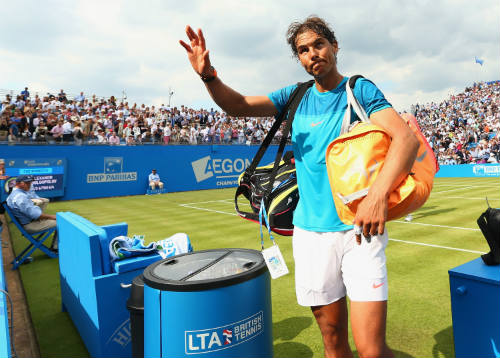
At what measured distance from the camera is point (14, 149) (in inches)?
629

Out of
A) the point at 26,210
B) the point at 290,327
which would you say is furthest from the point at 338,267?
the point at 26,210

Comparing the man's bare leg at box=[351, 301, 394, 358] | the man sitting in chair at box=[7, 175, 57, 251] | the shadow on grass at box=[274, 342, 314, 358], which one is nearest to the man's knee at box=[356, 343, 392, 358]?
the man's bare leg at box=[351, 301, 394, 358]

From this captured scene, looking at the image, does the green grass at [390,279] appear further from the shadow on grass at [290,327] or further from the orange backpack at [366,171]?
the orange backpack at [366,171]

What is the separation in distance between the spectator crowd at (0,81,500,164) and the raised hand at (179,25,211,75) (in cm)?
1757

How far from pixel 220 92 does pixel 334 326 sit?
5.17 feet

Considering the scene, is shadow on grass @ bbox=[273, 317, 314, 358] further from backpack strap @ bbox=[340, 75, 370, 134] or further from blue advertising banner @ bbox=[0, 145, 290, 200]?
blue advertising banner @ bbox=[0, 145, 290, 200]

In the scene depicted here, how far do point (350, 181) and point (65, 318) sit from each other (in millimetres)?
4303

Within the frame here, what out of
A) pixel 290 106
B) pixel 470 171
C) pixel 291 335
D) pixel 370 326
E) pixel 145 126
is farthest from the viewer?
pixel 470 171

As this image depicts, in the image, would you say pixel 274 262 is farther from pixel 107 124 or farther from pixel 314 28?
pixel 107 124

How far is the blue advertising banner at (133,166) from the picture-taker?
17.0m

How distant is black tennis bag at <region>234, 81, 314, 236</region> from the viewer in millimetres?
2250

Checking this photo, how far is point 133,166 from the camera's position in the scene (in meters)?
19.5

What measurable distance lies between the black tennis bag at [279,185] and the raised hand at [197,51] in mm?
588

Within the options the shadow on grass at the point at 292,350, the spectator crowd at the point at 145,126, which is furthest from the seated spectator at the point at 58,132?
the shadow on grass at the point at 292,350
